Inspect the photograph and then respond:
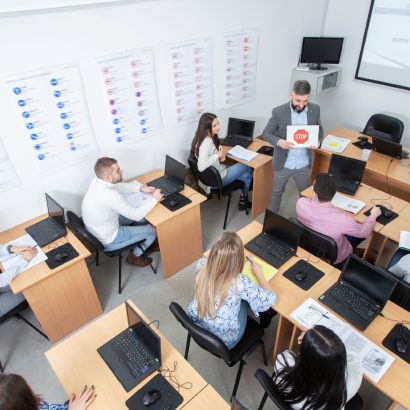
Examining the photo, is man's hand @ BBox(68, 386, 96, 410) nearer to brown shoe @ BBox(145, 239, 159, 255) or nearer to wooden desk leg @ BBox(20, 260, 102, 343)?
wooden desk leg @ BBox(20, 260, 102, 343)

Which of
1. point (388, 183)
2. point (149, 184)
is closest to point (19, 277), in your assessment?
point (149, 184)

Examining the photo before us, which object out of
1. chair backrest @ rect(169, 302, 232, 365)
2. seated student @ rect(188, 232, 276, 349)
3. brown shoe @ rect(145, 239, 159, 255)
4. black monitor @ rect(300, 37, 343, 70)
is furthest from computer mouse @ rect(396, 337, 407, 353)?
black monitor @ rect(300, 37, 343, 70)

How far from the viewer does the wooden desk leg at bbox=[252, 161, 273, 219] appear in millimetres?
3967

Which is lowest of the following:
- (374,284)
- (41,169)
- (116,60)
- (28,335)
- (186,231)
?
(28,335)

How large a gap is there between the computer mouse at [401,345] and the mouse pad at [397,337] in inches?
0.6

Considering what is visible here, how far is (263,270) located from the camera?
8.01ft

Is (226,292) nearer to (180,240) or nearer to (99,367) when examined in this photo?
(99,367)

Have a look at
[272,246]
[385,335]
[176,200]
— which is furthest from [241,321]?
[176,200]

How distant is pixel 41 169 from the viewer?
298 centimetres

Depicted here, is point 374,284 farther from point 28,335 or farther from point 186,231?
point 28,335

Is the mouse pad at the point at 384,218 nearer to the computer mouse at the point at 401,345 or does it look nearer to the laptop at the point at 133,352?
the computer mouse at the point at 401,345

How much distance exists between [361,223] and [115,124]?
2.45 metres

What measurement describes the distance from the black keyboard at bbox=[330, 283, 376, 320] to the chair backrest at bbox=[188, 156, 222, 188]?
71.9 inches

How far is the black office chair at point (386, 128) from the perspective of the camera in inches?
158
